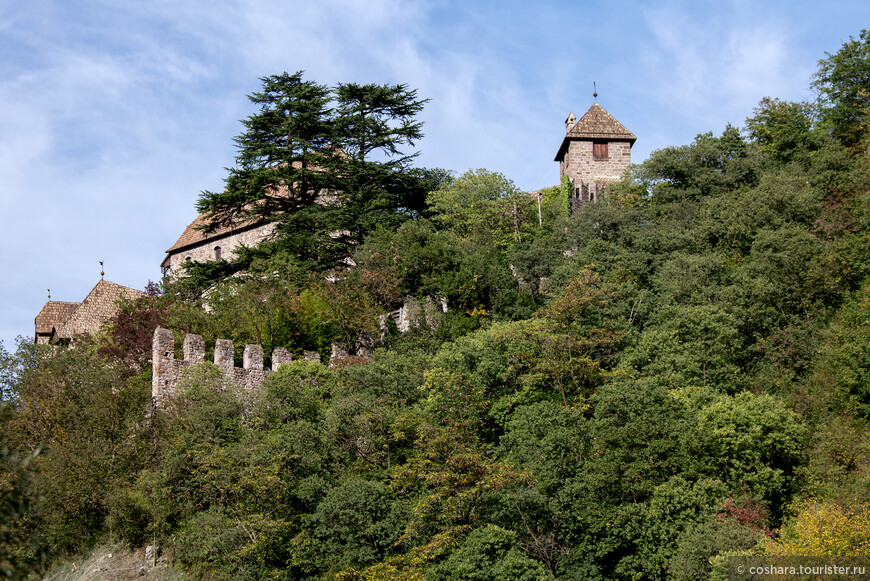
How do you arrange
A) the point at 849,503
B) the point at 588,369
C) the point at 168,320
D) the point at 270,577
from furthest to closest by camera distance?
the point at 168,320
the point at 588,369
the point at 270,577
the point at 849,503

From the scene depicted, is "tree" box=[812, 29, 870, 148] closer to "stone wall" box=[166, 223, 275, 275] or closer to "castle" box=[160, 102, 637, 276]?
"castle" box=[160, 102, 637, 276]

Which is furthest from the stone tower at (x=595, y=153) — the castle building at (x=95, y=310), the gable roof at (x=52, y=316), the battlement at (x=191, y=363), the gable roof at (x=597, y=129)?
the gable roof at (x=52, y=316)

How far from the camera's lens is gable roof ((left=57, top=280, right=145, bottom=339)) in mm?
48594

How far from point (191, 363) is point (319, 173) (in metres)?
16.3

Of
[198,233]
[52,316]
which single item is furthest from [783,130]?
[52,316]

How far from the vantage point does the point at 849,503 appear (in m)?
23.8

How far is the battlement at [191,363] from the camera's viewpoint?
30.6m

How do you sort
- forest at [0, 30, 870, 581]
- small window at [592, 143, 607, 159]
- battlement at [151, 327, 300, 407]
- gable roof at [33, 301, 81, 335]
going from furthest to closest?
gable roof at [33, 301, 81, 335] < small window at [592, 143, 607, 159] < battlement at [151, 327, 300, 407] < forest at [0, 30, 870, 581]

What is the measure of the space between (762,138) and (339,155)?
20.3 meters

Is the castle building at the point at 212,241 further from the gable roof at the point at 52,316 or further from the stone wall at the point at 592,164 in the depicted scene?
the stone wall at the point at 592,164

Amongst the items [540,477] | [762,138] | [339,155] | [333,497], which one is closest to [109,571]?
[333,497]

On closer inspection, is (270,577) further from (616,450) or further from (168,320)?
(168,320)

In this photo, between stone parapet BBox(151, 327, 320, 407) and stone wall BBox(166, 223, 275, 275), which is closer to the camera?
stone parapet BBox(151, 327, 320, 407)

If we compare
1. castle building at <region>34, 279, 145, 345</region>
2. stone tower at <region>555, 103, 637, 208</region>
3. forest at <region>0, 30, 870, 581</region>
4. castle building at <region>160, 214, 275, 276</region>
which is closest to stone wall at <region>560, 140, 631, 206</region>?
stone tower at <region>555, 103, 637, 208</region>
